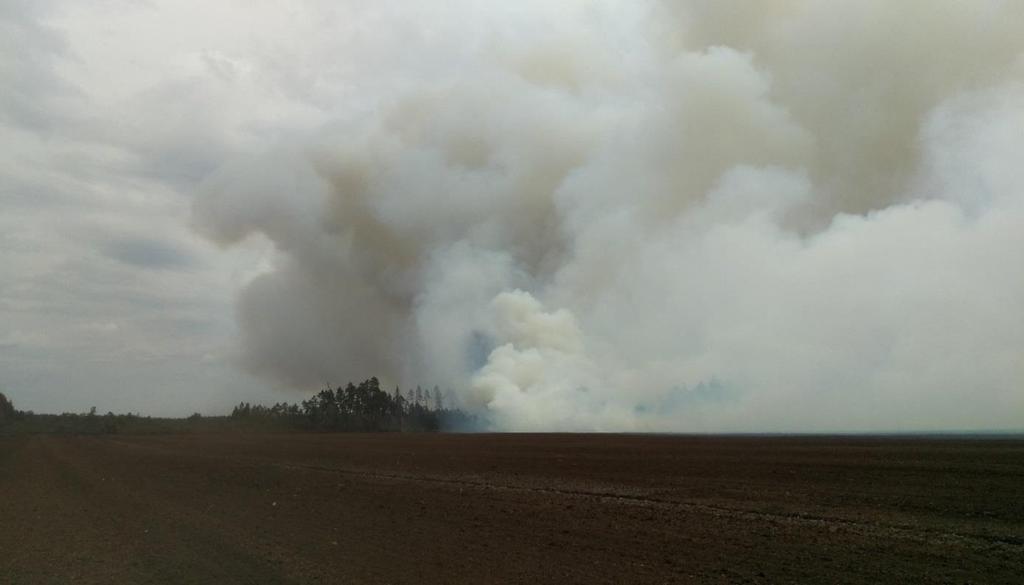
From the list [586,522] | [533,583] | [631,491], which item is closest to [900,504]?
[631,491]

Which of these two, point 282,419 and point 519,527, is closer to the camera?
point 519,527

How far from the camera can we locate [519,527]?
17922 millimetres

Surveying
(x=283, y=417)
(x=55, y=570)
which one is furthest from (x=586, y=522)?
(x=283, y=417)

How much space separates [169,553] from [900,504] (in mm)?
20558

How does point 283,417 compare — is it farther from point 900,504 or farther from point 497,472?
point 900,504

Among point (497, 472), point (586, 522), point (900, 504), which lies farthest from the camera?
point (497, 472)

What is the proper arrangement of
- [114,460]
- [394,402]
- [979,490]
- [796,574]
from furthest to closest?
[394,402]
[114,460]
[979,490]
[796,574]

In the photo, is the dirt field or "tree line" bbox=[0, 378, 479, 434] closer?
the dirt field

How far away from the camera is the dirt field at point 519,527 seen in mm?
12805

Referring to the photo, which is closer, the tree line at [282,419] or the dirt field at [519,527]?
the dirt field at [519,527]

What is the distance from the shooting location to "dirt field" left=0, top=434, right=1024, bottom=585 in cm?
1280

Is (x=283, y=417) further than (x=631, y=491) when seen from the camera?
Yes

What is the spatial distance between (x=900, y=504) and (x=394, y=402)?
184 meters

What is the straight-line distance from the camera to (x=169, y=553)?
14234 mm
